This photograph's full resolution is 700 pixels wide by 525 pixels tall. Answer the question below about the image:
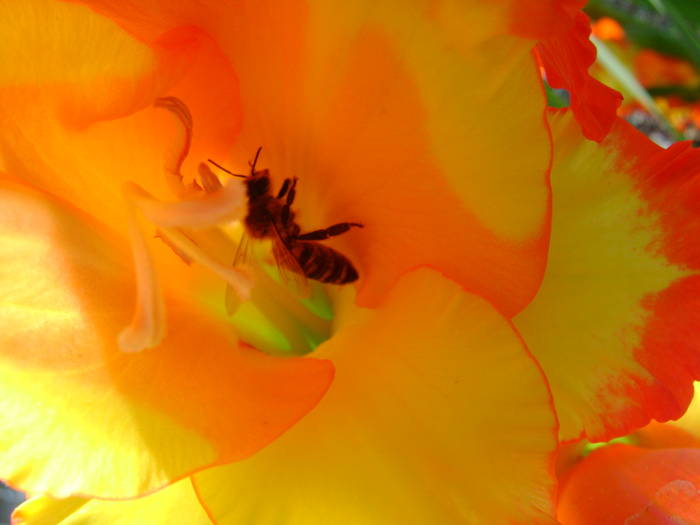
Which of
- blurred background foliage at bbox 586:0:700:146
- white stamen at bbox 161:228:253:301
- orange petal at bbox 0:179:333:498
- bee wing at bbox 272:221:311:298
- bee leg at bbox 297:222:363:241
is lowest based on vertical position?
orange petal at bbox 0:179:333:498

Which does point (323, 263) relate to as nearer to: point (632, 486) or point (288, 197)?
point (288, 197)

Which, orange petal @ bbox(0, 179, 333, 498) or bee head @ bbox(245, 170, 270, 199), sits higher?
bee head @ bbox(245, 170, 270, 199)

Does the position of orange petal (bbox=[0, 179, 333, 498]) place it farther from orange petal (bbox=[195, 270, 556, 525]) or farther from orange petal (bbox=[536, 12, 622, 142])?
orange petal (bbox=[536, 12, 622, 142])

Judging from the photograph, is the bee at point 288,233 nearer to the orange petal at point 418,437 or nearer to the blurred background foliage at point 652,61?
the orange petal at point 418,437

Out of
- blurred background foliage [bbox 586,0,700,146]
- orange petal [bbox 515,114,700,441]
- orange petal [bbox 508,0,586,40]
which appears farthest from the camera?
blurred background foliage [bbox 586,0,700,146]

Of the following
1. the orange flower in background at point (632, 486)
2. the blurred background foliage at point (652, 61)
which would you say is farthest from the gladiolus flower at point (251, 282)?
the blurred background foliage at point (652, 61)

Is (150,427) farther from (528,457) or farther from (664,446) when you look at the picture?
Answer: (664,446)

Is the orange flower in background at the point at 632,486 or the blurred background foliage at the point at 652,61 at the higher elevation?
the blurred background foliage at the point at 652,61

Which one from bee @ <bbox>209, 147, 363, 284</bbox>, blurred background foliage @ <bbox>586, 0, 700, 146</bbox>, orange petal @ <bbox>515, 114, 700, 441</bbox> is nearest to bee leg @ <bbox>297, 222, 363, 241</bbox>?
bee @ <bbox>209, 147, 363, 284</bbox>
